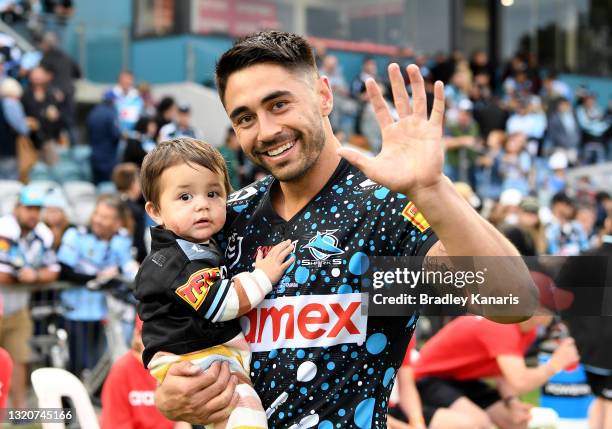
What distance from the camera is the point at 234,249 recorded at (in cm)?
325

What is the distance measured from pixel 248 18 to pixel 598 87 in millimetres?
10553

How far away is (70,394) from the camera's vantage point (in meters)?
4.24

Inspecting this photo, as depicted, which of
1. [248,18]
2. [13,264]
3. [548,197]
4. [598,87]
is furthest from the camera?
[598,87]

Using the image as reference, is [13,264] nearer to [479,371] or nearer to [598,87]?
[479,371]

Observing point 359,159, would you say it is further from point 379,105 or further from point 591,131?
point 591,131

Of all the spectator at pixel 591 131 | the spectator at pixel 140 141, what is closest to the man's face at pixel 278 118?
the spectator at pixel 140 141

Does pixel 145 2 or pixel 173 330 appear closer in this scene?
pixel 173 330

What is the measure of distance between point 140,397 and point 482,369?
2.24 meters

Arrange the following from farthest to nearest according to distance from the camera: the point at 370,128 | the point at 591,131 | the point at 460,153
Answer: the point at 591,131 → the point at 460,153 → the point at 370,128

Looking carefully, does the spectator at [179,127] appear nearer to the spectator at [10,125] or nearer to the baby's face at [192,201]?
the spectator at [10,125]

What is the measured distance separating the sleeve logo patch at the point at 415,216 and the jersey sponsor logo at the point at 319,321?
279mm

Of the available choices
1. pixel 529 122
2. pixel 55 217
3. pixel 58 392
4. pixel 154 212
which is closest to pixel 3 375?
pixel 58 392

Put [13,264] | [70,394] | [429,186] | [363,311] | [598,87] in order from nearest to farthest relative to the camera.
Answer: [429,186]
[363,311]
[70,394]
[13,264]
[598,87]

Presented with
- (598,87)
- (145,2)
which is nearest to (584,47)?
(598,87)
